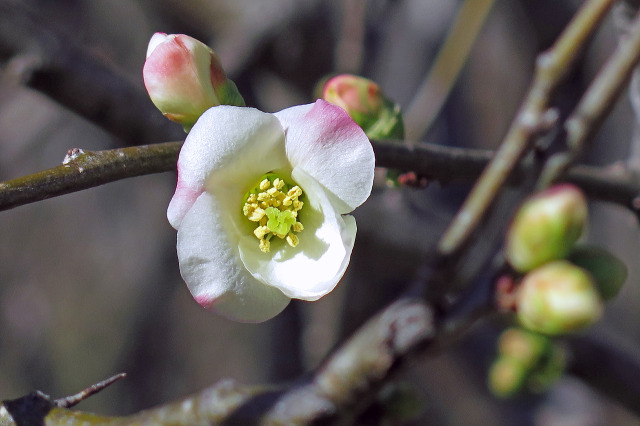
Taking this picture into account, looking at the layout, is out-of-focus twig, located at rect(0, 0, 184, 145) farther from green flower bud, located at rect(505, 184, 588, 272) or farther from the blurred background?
the blurred background

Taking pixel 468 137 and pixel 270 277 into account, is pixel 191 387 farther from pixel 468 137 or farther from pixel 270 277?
pixel 270 277

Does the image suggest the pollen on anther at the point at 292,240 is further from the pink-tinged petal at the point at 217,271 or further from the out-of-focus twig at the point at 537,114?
the out-of-focus twig at the point at 537,114

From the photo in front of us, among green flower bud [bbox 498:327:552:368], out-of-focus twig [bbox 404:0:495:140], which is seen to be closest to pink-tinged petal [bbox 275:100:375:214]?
green flower bud [bbox 498:327:552:368]

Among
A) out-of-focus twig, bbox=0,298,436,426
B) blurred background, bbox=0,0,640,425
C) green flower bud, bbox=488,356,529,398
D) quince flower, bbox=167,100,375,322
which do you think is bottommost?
blurred background, bbox=0,0,640,425

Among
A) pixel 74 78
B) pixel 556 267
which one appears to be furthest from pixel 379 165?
pixel 74 78

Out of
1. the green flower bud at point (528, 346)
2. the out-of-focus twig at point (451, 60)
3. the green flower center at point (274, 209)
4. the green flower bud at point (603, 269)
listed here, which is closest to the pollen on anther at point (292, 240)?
the green flower center at point (274, 209)

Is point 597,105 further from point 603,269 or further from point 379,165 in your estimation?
point 379,165

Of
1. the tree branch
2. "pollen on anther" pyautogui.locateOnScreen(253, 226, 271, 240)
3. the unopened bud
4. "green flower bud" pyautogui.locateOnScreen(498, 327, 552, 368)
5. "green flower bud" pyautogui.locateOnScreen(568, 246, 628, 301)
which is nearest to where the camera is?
the tree branch

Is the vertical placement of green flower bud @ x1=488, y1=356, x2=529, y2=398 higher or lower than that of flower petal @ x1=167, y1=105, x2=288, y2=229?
lower
